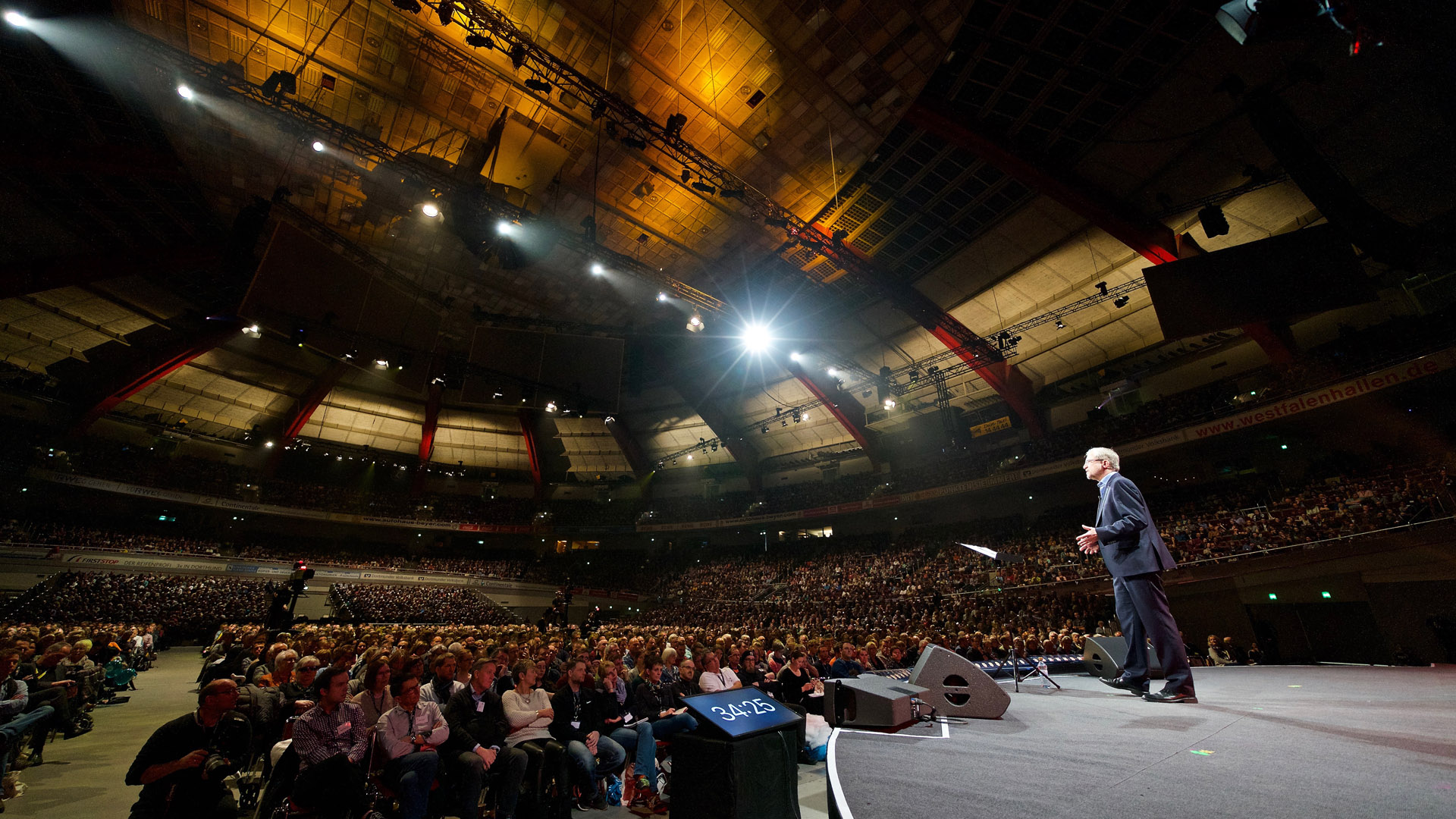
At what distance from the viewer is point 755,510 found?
2833 cm

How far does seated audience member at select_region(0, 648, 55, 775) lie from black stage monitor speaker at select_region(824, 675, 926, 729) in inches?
268

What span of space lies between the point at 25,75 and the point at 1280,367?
32.1 m

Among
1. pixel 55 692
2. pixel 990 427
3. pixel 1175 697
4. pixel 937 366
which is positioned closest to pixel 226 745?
pixel 55 692

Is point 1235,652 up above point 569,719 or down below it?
below

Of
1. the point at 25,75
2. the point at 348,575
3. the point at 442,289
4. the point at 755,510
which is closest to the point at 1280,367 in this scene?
the point at 755,510

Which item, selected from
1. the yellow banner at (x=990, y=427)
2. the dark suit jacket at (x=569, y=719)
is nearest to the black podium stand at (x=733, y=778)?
the dark suit jacket at (x=569, y=719)

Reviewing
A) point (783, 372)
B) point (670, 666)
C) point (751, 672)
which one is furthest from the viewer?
point (783, 372)

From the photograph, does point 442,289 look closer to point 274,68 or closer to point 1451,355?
point 274,68

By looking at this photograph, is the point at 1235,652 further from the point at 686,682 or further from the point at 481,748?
the point at 481,748

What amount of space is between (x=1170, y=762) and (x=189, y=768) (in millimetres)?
5273

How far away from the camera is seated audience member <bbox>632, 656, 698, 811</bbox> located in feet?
15.3

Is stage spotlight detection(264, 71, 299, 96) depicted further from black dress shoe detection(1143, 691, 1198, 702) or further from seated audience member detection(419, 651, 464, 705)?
black dress shoe detection(1143, 691, 1198, 702)

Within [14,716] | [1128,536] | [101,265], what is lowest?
[14,716]

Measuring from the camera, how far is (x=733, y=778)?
236 cm
